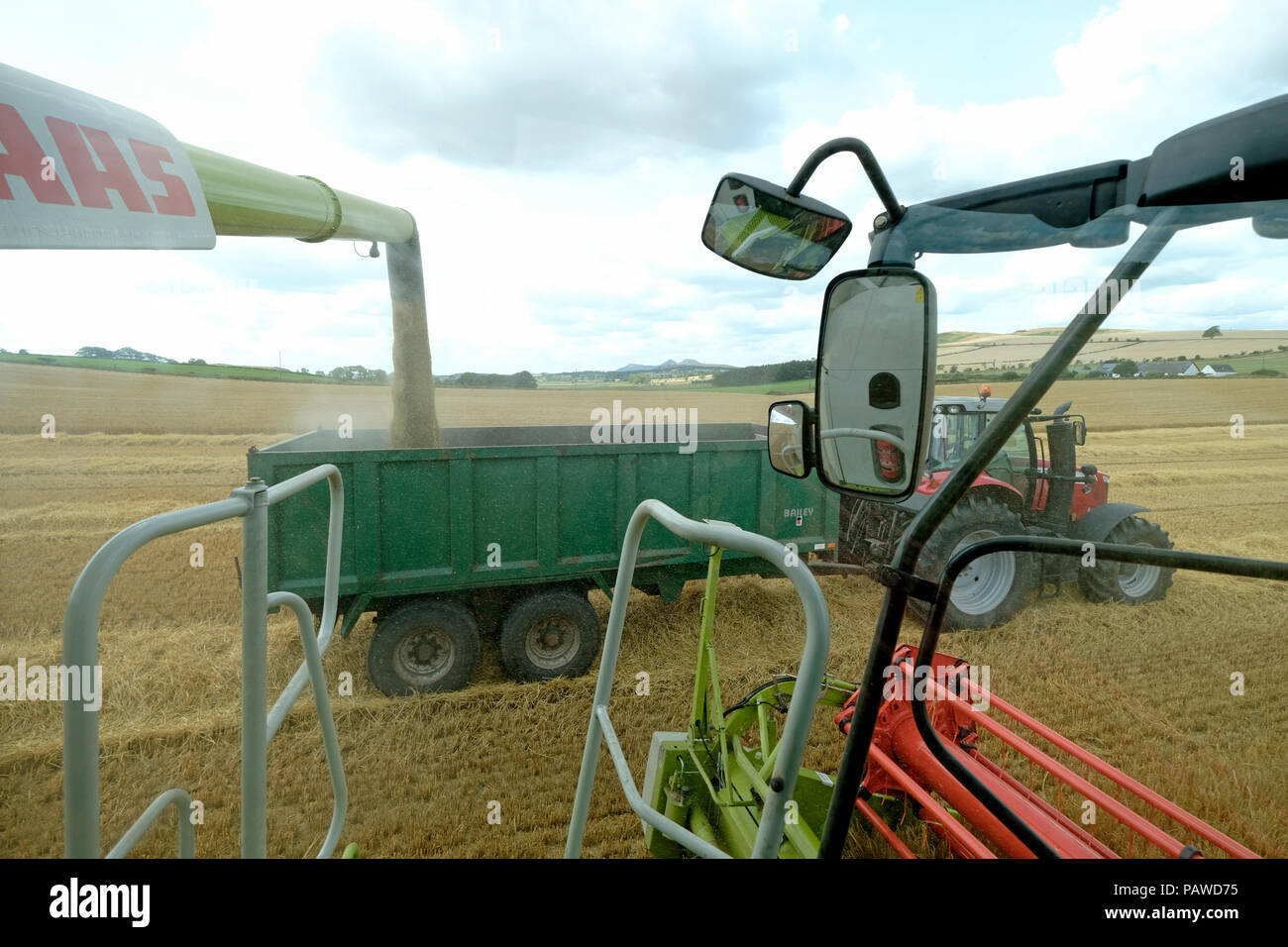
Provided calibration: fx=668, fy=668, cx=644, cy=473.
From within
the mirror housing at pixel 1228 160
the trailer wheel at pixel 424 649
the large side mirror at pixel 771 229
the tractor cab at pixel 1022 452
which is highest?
the large side mirror at pixel 771 229

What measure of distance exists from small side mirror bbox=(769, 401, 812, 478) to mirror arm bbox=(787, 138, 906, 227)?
271mm

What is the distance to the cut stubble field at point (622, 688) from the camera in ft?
5.68

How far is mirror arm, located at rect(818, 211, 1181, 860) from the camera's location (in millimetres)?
706

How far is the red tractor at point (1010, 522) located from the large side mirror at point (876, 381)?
0.06 m

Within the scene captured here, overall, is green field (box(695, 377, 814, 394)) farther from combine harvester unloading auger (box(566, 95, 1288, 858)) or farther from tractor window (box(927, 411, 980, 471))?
tractor window (box(927, 411, 980, 471))

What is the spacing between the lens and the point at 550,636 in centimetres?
403

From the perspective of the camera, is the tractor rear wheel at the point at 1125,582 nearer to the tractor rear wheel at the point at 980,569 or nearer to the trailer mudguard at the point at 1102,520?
the tractor rear wheel at the point at 980,569

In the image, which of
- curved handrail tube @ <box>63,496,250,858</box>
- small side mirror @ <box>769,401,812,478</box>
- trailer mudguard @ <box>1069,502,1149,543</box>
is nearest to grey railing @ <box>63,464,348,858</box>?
curved handrail tube @ <box>63,496,250,858</box>

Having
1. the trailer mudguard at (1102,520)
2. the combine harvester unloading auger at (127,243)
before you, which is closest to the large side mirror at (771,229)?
the combine harvester unloading auger at (127,243)

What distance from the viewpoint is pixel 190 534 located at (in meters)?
5.80

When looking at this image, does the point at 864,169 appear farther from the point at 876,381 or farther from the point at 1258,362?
the point at 1258,362

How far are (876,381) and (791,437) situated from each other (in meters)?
0.17

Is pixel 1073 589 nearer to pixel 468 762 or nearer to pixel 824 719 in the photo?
pixel 824 719
